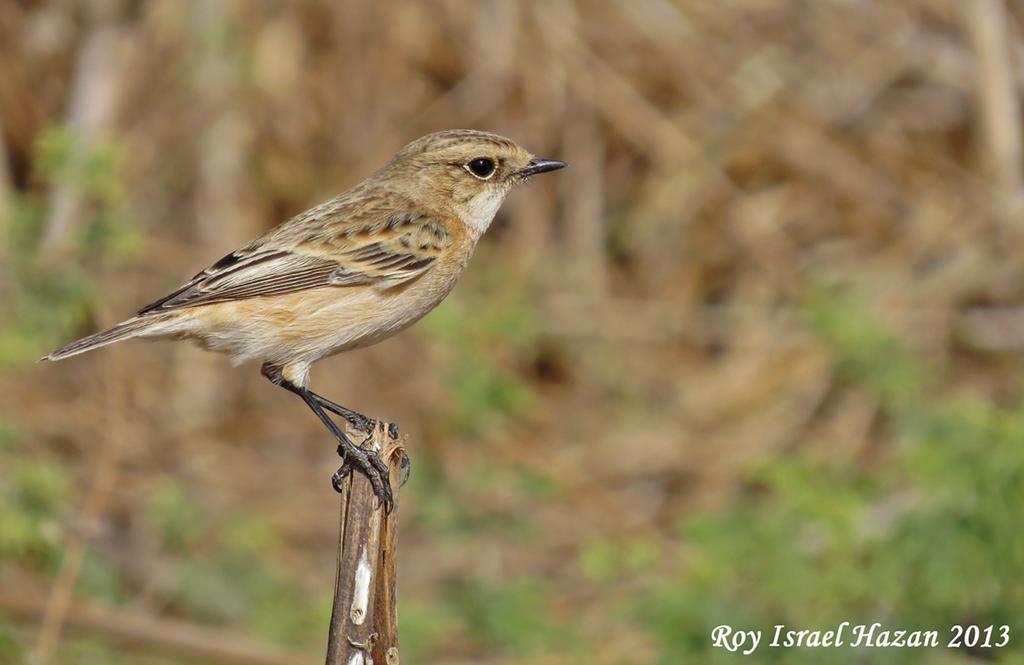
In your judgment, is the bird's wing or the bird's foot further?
the bird's wing

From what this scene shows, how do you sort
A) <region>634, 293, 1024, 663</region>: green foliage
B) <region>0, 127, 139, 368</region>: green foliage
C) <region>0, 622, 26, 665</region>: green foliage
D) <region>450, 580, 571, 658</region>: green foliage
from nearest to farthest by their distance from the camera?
<region>0, 622, 26, 665</region>: green foliage, <region>634, 293, 1024, 663</region>: green foliage, <region>0, 127, 139, 368</region>: green foliage, <region>450, 580, 571, 658</region>: green foliage

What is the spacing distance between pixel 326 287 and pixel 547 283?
5702 millimetres

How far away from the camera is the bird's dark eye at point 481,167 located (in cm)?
614

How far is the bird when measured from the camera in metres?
5.57

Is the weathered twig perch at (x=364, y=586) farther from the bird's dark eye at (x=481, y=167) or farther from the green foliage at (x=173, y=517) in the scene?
the green foliage at (x=173, y=517)

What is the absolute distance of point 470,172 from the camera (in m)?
6.17

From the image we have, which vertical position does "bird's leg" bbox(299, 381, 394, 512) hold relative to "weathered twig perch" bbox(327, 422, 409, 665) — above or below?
above

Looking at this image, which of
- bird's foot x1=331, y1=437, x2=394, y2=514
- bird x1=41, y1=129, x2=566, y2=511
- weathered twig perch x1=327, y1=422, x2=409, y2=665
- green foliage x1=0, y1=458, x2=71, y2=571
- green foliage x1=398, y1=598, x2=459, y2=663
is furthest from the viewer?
green foliage x1=398, y1=598, x2=459, y2=663

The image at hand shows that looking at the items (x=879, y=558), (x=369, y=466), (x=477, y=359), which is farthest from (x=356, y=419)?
(x=477, y=359)

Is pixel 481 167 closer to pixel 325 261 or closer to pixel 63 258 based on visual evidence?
pixel 325 261

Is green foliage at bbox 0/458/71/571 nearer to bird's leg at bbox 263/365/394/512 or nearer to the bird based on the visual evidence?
the bird

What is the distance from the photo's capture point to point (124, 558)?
908cm

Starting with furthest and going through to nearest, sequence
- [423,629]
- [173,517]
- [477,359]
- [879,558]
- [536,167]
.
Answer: [477,359] → [173,517] → [423,629] → [879,558] → [536,167]

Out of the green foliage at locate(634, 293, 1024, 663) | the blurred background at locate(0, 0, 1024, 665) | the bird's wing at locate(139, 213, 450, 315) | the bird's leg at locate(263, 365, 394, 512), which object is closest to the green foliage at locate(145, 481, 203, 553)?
the blurred background at locate(0, 0, 1024, 665)
